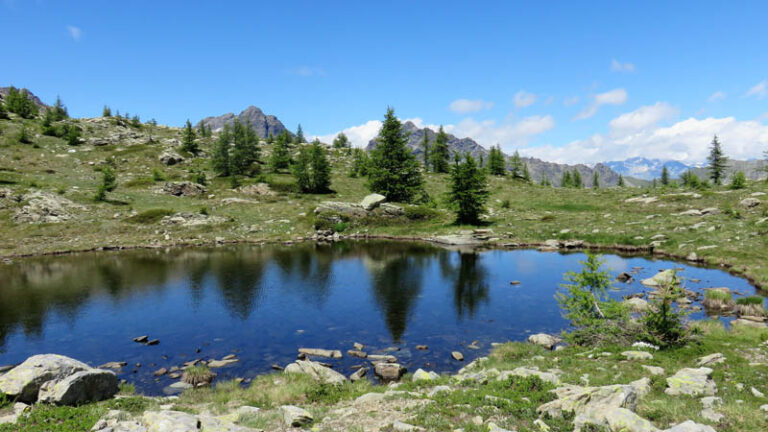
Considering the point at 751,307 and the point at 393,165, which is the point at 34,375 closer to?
the point at 751,307

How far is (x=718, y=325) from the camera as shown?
19.9 metres

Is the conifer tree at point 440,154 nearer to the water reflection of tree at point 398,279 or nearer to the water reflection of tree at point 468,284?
the water reflection of tree at point 398,279

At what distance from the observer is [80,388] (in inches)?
491

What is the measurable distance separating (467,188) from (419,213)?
11.0 meters

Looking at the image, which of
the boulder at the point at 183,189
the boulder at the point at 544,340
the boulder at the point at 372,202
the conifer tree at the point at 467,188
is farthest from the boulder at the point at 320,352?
the boulder at the point at 183,189

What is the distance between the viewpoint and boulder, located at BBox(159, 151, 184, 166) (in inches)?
3679

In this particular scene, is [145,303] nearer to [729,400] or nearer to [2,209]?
[729,400]

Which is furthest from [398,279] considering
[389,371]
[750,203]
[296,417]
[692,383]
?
[750,203]

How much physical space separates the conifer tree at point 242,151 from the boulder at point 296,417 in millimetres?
84663

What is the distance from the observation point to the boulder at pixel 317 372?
16339 mm

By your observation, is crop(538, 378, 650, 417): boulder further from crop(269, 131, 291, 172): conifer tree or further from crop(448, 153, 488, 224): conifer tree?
crop(269, 131, 291, 172): conifer tree

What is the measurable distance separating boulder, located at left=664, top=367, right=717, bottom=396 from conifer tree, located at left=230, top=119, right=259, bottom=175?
8978 centimetres

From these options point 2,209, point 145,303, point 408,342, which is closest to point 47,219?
point 2,209

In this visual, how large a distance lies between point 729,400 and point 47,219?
7463 centimetres
